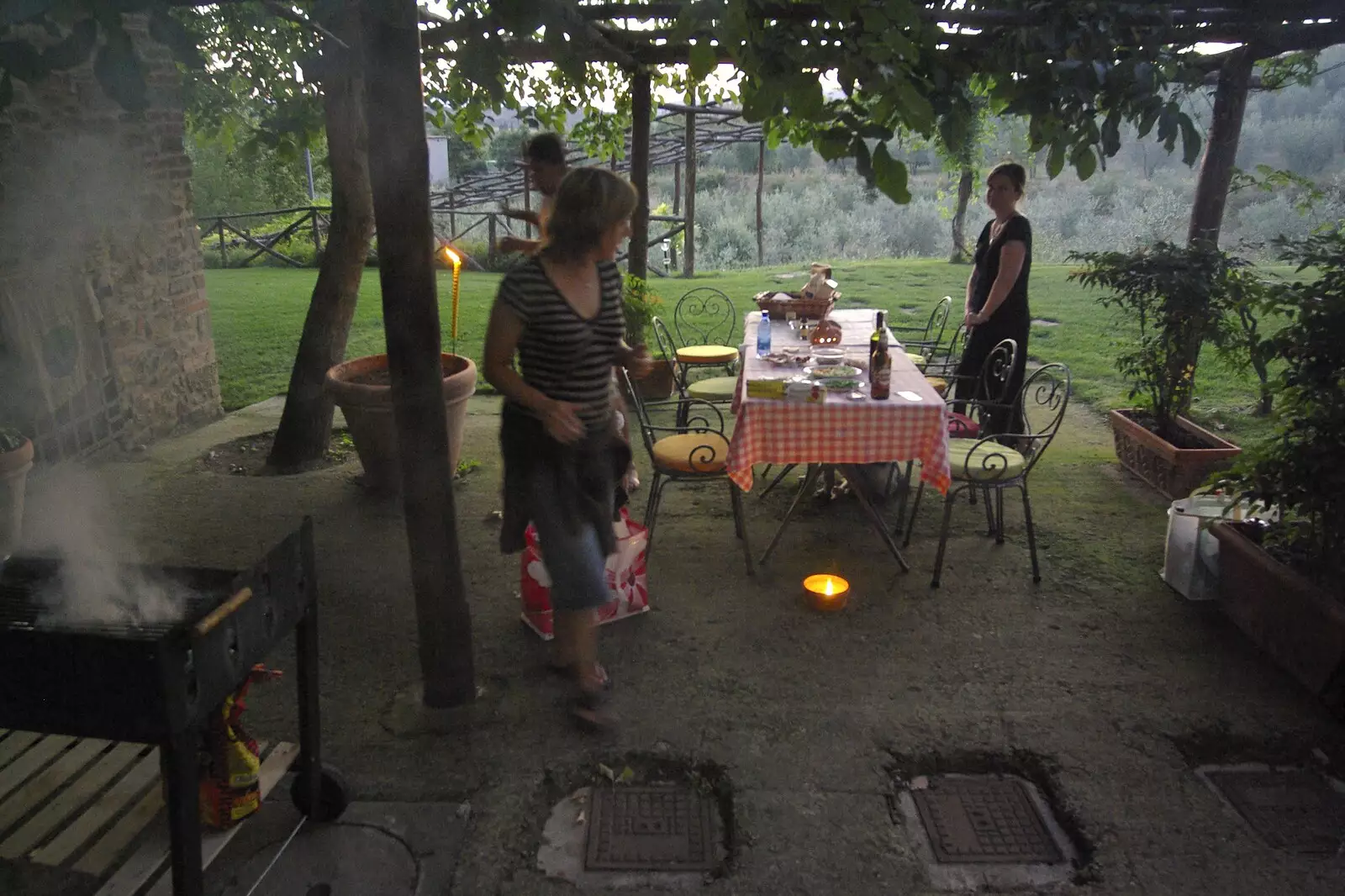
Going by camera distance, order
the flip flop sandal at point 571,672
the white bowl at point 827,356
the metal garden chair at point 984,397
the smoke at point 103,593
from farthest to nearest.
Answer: the metal garden chair at point 984,397 < the white bowl at point 827,356 < the flip flop sandal at point 571,672 < the smoke at point 103,593

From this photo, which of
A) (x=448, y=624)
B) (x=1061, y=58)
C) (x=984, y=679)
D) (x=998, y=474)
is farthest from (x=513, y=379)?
(x=998, y=474)

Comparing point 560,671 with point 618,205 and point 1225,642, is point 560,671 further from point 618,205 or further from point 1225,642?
point 1225,642

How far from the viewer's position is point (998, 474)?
13.9 feet

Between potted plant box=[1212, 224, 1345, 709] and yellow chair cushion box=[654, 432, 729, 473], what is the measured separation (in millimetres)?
2117

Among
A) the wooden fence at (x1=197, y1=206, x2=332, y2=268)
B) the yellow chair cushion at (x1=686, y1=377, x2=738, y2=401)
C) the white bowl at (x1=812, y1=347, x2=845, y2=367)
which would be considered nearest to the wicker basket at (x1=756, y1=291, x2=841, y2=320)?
the yellow chair cushion at (x1=686, y1=377, x2=738, y2=401)

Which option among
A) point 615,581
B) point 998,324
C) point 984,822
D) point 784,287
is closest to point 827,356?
point 998,324

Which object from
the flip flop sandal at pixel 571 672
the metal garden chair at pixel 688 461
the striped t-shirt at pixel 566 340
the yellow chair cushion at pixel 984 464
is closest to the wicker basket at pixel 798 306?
the metal garden chair at pixel 688 461

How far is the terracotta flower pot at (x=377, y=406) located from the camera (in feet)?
16.4

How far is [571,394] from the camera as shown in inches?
115

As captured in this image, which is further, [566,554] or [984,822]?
[566,554]

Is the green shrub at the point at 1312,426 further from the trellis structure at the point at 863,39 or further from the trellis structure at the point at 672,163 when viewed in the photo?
the trellis structure at the point at 672,163

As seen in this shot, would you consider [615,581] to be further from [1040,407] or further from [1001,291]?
[1040,407]

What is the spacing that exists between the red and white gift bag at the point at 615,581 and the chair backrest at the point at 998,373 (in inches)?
91.7

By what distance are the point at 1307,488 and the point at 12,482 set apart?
5.58 metres
